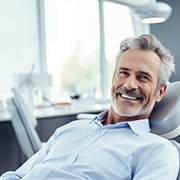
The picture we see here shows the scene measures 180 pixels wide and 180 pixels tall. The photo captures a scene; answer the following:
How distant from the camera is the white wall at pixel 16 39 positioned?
13.5ft

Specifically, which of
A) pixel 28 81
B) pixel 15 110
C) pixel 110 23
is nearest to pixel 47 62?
pixel 28 81

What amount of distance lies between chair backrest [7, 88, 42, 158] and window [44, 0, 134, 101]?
1291mm

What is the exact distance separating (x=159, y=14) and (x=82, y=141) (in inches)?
93.8

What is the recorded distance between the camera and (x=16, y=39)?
169 inches

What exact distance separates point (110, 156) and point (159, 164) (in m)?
0.21

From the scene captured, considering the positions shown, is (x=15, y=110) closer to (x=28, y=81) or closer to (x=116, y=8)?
(x=28, y=81)

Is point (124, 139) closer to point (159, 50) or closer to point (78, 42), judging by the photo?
point (159, 50)

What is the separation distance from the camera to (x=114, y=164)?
1.45m

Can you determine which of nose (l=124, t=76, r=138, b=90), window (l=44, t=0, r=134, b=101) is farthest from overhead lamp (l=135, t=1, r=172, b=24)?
nose (l=124, t=76, r=138, b=90)

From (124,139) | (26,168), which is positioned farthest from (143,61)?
(26,168)

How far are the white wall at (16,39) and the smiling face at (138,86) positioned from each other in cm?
263

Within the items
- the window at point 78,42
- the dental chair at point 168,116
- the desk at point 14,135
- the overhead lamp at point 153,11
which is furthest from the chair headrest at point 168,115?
the window at point 78,42

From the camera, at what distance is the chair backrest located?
2766mm

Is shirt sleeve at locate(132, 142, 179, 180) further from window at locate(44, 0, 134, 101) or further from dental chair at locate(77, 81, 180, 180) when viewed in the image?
window at locate(44, 0, 134, 101)
